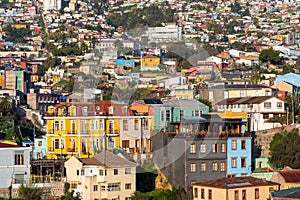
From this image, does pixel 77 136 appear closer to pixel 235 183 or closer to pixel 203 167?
pixel 203 167

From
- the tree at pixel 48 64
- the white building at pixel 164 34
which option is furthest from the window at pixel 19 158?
the white building at pixel 164 34

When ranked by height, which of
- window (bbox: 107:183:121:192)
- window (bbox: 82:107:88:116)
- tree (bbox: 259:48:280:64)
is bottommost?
tree (bbox: 259:48:280:64)

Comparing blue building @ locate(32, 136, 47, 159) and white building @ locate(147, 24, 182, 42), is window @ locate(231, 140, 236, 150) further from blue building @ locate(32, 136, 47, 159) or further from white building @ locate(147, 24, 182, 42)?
white building @ locate(147, 24, 182, 42)

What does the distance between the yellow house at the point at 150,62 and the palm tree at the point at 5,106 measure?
1077 centimetres

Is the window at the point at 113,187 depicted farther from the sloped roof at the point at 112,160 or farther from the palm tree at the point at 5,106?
the palm tree at the point at 5,106

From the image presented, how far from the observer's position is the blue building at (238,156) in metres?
29.7

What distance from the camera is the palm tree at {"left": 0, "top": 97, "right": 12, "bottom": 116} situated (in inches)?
1934

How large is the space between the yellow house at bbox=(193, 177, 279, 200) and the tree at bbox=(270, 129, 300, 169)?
5.08m

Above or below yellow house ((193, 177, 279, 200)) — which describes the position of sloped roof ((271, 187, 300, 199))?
above

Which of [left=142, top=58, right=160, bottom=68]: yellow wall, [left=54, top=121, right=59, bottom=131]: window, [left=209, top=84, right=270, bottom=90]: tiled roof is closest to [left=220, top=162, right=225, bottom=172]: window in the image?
[left=54, top=121, right=59, bottom=131]: window

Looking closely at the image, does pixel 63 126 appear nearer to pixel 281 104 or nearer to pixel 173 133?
pixel 173 133

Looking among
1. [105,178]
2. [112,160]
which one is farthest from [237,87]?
[105,178]

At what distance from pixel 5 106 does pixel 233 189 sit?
84.3ft

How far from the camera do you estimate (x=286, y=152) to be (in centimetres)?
3181
